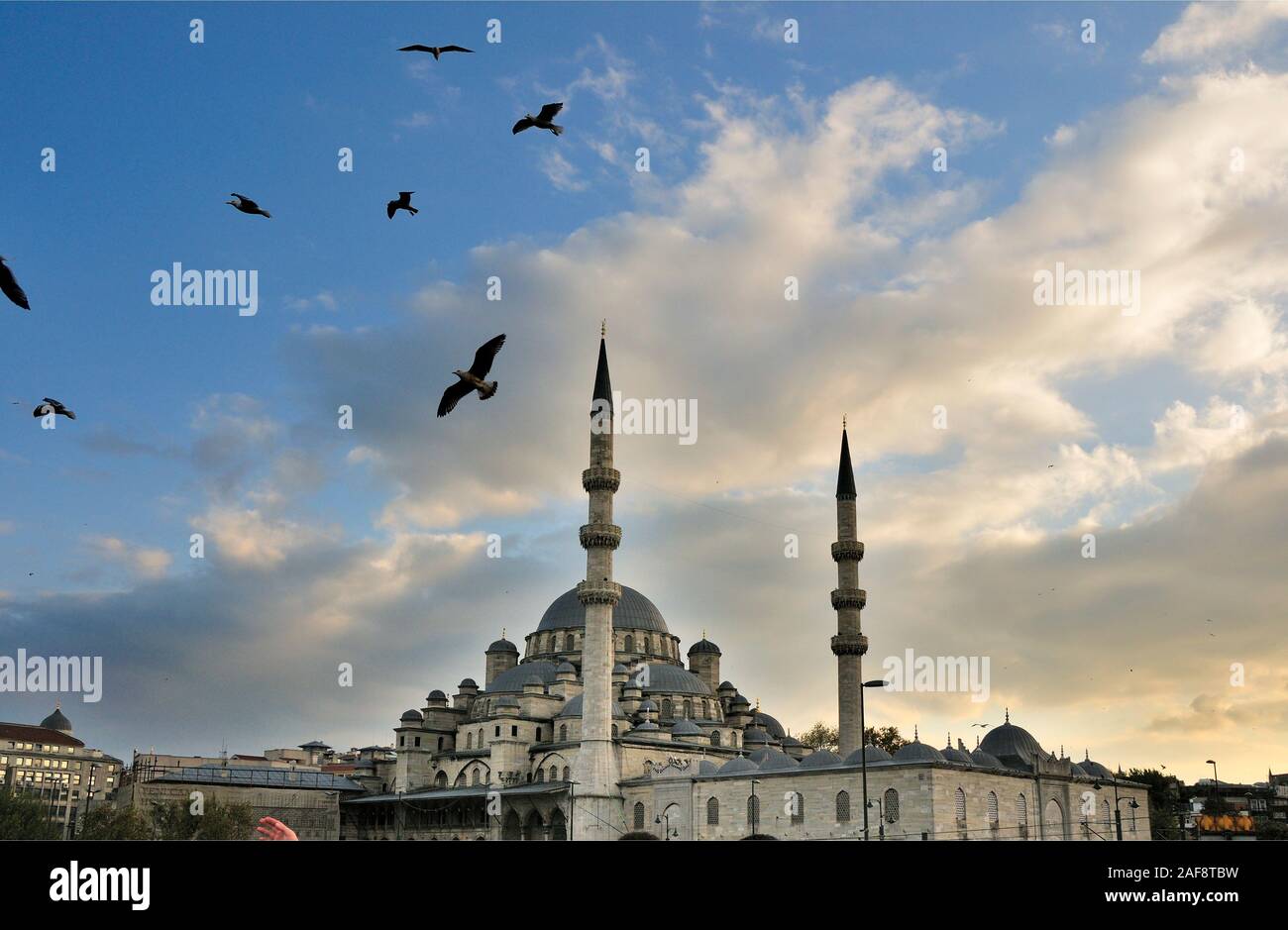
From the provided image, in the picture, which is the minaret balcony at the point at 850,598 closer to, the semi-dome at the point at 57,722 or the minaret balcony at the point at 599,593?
the minaret balcony at the point at 599,593

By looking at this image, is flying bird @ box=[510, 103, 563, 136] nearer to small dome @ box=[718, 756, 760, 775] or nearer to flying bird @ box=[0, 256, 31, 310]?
flying bird @ box=[0, 256, 31, 310]

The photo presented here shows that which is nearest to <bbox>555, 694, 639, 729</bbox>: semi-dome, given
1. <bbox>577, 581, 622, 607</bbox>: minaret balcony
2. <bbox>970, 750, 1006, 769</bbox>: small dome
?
Answer: <bbox>577, 581, 622, 607</bbox>: minaret balcony

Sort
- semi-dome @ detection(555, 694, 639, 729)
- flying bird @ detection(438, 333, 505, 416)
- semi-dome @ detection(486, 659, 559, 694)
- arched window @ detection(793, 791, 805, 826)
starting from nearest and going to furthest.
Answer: flying bird @ detection(438, 333, 505, 416) < arched window @ detection(793, 791, 805, 826) < semi-dome @ detection(555, 694, 639, 729) < semi-dome @ detection(486, 659, 559, 694)

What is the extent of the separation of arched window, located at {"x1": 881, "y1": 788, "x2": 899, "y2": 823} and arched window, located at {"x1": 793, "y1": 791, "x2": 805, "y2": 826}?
13.5 ft

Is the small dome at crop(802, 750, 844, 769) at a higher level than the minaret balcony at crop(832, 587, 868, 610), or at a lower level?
lower

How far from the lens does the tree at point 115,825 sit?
51938 mm

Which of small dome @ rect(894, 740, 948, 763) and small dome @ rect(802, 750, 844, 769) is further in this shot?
small dome @ rect(802, 750, 844, 769)

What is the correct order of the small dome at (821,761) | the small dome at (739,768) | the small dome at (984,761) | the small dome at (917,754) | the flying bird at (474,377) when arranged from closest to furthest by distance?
1. the flying bird at (474,377)
2. the small dome at (917,754)
3. the small dome at (821,761)
4. the small dome at (984,761)
5. the small dome at (739,768)

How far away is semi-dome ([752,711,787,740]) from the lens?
8444 centimetres

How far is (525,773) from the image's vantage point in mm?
67688

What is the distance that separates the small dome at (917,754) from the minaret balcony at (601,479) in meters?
18.3

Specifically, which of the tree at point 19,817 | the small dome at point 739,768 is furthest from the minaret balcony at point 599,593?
the tree at point 19,817
